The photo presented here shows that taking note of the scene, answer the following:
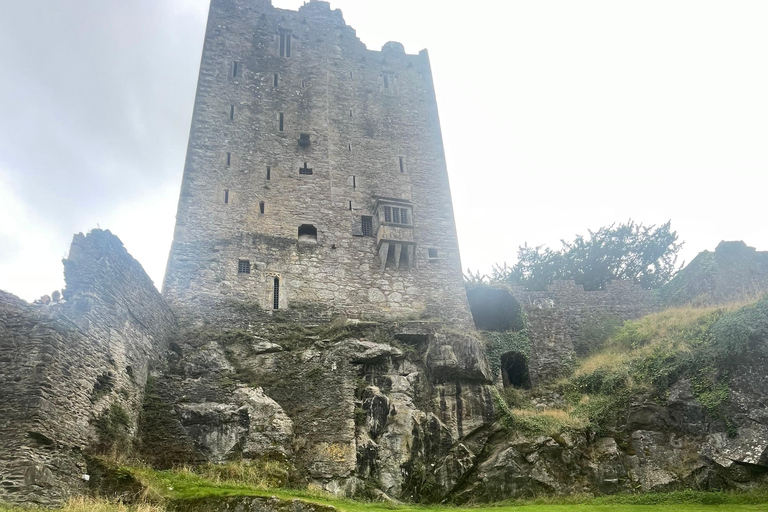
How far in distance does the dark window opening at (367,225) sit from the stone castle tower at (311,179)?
0.17ft

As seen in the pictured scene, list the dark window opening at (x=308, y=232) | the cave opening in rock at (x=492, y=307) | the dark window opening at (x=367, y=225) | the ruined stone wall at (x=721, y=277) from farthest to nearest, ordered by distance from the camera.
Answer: the cave opening in rock at (x=492, y=307) → the ruined stone wall at (x=721, y=277) → the dark window opening at (x=367, y=225) → the dark window opening at (x=308, y=232)

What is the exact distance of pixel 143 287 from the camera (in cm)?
1891

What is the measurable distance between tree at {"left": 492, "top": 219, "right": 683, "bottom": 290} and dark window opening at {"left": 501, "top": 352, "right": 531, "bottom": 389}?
41.4 ft

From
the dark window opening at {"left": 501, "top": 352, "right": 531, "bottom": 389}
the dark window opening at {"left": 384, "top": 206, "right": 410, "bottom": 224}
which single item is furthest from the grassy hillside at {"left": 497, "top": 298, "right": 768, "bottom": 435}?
the dark window opening at {"left": 384, "top": 206, "right": 410, "bottom": 224}

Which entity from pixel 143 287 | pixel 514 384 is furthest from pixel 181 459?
pixel 514 384

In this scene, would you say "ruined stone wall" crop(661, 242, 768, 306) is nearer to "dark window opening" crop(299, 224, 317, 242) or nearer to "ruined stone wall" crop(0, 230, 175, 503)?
"dark window opening" crop(299, 224, 317, 242)

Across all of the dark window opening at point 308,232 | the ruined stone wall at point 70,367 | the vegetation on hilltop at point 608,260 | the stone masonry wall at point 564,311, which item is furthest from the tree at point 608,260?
the ruined stone wall at point 70,367

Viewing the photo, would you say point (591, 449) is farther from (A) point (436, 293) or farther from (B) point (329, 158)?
(B) point (329, 158)

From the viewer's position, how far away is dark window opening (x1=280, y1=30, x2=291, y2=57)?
2994 centimetres

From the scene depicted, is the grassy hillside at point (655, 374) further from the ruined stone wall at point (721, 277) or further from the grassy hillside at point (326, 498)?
the ruined stone wall at point (721, 277)

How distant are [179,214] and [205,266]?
2.46 m

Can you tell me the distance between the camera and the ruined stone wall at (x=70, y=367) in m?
12.8

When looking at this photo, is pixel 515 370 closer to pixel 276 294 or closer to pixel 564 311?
A: pixel 564 311

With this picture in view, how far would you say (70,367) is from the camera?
569 inches
